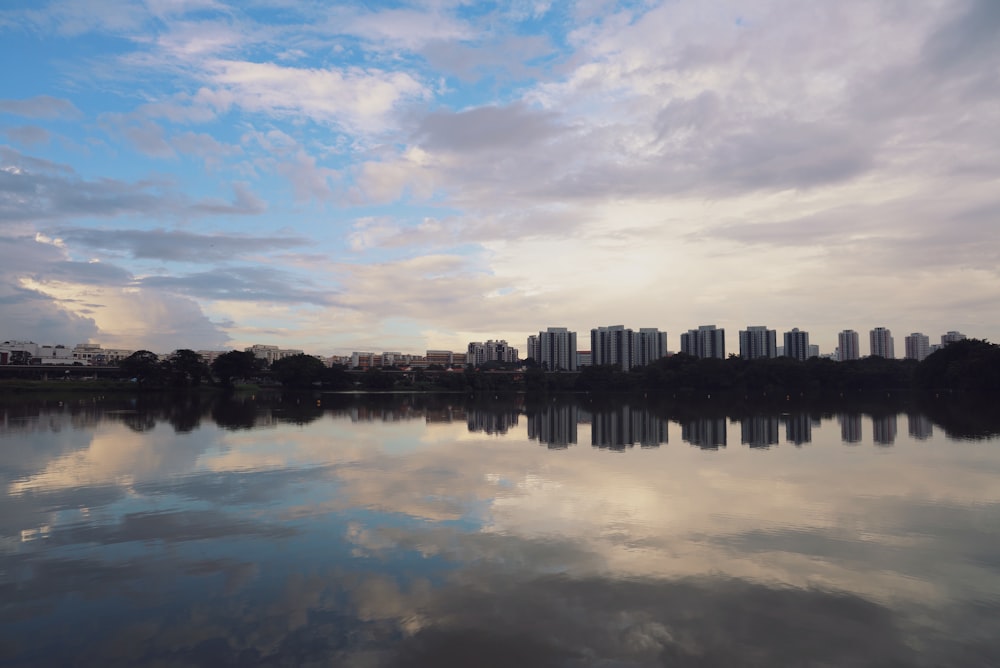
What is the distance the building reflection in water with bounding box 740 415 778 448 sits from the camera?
24.8m

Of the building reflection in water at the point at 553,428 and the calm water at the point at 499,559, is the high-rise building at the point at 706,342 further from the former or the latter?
the calm water at the point at 499,559

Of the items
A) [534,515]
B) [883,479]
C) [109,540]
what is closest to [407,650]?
[534,515]

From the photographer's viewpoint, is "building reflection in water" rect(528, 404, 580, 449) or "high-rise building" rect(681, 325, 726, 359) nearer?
"building reflection in water" rect(528, 404, 580, 449)

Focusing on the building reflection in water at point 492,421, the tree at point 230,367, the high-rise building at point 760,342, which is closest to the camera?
the building reflection in water at point 492,421

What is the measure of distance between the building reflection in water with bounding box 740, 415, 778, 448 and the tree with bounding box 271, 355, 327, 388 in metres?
62.0

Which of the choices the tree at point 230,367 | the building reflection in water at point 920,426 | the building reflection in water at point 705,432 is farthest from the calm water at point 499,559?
the tree at point 230,367

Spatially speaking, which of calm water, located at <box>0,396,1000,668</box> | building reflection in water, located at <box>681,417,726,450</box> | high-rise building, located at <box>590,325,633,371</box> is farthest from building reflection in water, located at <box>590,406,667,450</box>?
high-rise building, located at <box>590,325,633,371</box>

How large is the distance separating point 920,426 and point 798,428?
6720 mm

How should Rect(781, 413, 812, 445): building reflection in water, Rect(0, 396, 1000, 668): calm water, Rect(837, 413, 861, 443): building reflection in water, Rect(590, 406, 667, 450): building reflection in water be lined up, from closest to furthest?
Rect(0, 396, 1000, 668): calm water < Rect(590, 406, 667, 450): building reflection in water < Rect(781, 413, 812, 445): building reflection in water < Rect(837, 413, 861, 443): building reflection in water

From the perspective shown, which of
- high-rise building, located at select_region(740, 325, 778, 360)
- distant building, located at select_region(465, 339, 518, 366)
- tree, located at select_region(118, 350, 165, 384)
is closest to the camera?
tree, located at select_region(118, 350, 165, 384)

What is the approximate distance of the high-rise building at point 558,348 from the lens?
148 m

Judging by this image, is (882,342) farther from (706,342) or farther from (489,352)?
(489,352)

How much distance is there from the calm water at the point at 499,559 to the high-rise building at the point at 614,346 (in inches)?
4482

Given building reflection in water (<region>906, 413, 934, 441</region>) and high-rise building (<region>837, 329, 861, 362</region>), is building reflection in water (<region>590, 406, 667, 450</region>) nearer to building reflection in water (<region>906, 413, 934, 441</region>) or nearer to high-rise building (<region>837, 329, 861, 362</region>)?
building reflection in water (<region>906, 413, 934, 441</region>)
